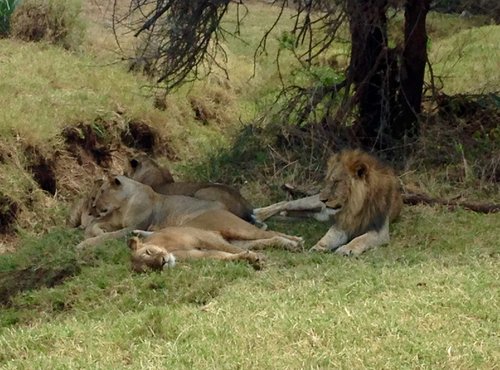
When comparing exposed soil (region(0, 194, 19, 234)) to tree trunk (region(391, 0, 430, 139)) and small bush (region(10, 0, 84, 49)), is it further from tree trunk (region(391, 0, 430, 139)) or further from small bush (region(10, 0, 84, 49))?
small bush (region(10, 0, 84, 49))

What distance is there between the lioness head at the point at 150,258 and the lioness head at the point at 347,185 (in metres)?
1.55

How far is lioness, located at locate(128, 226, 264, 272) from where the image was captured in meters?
6.83

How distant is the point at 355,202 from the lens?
772cm

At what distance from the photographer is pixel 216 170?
11141 mm

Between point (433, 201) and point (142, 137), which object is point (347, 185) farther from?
point (142, 137)

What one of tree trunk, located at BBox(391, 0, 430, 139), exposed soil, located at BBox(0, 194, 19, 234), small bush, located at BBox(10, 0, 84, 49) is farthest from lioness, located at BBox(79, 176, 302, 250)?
small bush, located at BBox(10, 0, 84, 49)

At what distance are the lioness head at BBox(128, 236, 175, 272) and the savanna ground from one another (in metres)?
0.11

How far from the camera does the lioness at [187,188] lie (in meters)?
8.45

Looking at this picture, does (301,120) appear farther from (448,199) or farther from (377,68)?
(448,199)

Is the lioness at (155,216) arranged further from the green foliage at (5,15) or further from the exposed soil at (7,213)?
the green foliage at (5,15)

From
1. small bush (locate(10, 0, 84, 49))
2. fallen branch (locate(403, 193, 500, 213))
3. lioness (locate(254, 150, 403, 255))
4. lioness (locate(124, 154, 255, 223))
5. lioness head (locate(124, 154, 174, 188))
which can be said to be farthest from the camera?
small bush (locate(10, 0, 84, 49))

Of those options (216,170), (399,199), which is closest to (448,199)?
(399,199)

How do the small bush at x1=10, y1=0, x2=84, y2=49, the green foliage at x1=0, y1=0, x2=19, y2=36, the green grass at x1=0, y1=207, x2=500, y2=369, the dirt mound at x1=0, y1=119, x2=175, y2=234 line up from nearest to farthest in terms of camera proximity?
the green grass at x1=0, y1=207, x2=500, y2=369
the dirt mound at x1=0, y1=119, x2=175, y2=234
the small bush at x1=10, y1=0, x2=84, y2=49
the green foliage at x1=0, y1=0, x2=19, y2=36

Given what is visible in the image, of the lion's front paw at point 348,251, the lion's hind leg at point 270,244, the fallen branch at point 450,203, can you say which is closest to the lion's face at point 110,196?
the lion's hind leg at point 270,244
